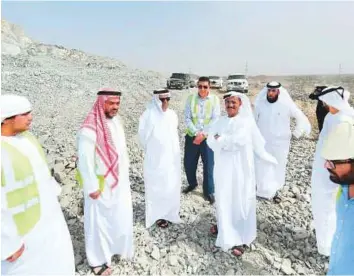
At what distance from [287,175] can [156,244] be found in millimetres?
3052

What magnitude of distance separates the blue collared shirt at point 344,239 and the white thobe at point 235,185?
1.69 m

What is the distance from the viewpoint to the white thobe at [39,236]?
221 cm

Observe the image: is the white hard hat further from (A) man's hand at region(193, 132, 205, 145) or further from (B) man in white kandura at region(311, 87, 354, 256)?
(A) man's hand at region(193, 132, 205, 145)

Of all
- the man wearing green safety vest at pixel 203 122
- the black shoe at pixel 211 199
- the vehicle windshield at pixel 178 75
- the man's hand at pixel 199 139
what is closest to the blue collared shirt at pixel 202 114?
the man wearing green safety vest at pixel 203 122

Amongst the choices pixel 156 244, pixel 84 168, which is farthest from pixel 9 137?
pixel 156 244

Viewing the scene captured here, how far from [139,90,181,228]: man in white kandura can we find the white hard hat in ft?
8.28

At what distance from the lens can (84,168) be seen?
3109 millimetres

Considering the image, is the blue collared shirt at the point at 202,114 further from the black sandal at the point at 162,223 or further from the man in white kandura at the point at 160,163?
the black sandal at the point at 162,223

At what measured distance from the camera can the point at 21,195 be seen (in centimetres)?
228

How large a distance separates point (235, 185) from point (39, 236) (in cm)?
194

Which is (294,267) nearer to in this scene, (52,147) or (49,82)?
(52,147)

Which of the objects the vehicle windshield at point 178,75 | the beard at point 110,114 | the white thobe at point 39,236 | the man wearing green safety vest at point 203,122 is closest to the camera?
the white thobe at point 39,236

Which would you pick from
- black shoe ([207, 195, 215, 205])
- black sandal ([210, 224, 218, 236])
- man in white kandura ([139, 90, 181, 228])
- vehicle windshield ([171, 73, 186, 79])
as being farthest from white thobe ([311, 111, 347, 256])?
vehicle windshield ([171, 73, 186, 79])

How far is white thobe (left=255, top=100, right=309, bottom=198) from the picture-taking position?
4.82m
